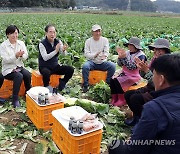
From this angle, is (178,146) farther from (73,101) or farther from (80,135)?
(73,101)

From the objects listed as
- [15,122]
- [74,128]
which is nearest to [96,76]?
[15,122]

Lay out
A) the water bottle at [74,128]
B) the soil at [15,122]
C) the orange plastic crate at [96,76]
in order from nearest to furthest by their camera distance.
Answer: the water bottle at [74,128], the soil at [15,122], the orange plastic crate at [96,76]

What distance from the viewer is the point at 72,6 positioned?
81625 mm

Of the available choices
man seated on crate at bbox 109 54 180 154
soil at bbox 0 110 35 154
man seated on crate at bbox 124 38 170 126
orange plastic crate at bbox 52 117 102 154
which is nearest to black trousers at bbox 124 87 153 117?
man seated on crate at bbox 124 38 170 126

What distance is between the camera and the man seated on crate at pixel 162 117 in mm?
2145

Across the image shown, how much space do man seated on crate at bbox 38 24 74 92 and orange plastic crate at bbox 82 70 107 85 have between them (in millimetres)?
709

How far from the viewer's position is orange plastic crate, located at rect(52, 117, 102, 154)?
324cm

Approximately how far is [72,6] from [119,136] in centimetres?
8133

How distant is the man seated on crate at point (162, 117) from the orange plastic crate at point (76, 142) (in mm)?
939

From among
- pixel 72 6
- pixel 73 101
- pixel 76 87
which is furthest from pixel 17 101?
pixel 72 6

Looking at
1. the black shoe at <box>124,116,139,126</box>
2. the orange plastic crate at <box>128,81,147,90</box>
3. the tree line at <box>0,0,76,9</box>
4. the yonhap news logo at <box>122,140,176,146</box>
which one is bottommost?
the black shoe at <box>124,116,139,126</box>

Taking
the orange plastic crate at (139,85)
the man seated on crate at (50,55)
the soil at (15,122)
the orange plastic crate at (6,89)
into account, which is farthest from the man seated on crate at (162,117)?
the orange plastic crate at (6,89)

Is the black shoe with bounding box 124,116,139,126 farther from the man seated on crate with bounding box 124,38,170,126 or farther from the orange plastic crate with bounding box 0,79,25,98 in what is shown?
the orange plastic crate with bounding box 0,79,25,98

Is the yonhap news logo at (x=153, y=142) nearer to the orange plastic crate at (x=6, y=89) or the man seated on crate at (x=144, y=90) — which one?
the man seated on crate at (x=144, y=90)
